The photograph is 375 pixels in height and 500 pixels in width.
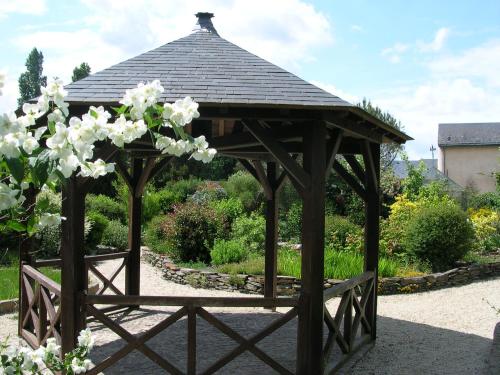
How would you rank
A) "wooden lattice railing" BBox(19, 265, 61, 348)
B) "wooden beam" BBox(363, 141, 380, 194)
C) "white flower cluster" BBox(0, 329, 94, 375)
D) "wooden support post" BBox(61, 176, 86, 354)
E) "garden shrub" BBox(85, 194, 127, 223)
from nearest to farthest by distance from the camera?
"white flower cluster" BBox(0, 329, 94, 375), "wooden support post" BBox(61, 176, 86, 354), "wooden lattice railing" BBox(19, 265, 61, 348), "wooden beam" BBox(363, 141, 380, 194), "garden shrub" BBox(85, 194, 127, 223)

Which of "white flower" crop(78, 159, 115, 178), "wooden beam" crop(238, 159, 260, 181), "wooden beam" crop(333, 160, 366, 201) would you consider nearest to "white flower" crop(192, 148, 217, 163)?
"white flower" crop(78, 159, 115, 178)

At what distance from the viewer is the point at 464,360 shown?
23.7 ft

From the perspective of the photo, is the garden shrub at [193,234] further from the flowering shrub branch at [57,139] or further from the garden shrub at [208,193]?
the flowering shrub branch at [57,139]

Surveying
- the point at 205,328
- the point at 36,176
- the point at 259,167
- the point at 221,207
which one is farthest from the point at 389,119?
the point at 36,176

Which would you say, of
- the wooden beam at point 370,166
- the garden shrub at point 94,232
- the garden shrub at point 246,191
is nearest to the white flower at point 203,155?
the wooden beam at point 370,166

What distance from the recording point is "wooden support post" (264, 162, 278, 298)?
32.0 ft

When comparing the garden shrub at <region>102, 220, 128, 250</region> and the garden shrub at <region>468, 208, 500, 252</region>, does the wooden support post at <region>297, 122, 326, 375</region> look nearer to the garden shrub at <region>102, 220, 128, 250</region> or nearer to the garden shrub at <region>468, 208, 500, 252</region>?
the garden shrub at <region>468, 208, 500, 252</region>

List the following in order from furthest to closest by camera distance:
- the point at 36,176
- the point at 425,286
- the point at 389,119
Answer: the point at 389,119 → the point at 425,286 → the point at 36,176

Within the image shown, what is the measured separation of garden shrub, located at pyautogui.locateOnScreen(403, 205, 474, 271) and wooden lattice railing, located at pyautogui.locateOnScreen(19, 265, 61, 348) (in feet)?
28.2

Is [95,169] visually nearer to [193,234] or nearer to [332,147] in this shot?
[332,147]

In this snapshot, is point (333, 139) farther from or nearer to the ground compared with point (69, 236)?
farther from the ground

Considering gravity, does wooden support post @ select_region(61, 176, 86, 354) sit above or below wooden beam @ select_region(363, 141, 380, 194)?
below

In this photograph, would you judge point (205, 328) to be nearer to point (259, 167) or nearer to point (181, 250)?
point (259, 167)

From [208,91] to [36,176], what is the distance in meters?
3.53
